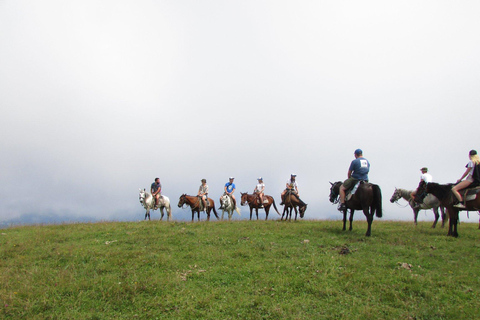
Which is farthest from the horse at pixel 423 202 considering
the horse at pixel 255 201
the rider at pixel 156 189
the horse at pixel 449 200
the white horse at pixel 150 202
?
the rider at pixel 156 189

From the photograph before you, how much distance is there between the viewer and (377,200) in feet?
40.4

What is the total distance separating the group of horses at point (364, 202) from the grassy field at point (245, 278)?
1293 mm

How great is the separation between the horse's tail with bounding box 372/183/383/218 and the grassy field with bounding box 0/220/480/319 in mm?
1089

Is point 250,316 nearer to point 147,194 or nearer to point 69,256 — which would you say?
point 69,256

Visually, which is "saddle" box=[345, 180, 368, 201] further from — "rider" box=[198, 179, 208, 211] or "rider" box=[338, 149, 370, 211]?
"rider" box=[198, 179, 208, 211]

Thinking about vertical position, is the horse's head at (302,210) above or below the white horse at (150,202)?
below

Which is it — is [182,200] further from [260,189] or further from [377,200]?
[377,200]

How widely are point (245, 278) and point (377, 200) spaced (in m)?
7.43

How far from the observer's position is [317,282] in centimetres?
746

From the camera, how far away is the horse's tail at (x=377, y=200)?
40.2ft

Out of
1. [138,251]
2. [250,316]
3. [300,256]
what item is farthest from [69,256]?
[300,256]

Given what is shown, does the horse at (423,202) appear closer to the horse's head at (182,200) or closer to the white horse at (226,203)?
the white horse at (226,203)

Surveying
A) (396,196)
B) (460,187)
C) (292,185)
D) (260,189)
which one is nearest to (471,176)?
(460,187)

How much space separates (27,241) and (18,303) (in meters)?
7.46
